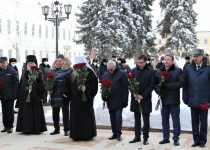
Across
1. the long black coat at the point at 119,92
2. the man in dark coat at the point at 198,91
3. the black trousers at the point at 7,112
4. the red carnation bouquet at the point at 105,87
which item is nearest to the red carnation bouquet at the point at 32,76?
the black trousers at the point at 7,112

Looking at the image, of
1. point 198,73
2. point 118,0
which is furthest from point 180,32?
point 198,73

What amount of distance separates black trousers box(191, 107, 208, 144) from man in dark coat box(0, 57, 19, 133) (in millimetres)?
4499

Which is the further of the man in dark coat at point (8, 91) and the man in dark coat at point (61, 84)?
the man in dark coat at point (8, 91)

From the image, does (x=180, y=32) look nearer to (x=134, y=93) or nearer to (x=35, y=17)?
(x=35, y=17)

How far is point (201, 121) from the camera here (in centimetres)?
759

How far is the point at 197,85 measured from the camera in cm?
744

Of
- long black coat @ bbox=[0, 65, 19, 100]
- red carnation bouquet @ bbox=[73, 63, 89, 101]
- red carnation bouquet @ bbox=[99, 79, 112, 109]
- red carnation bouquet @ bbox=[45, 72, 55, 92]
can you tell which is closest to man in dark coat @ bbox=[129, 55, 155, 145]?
red carnation bouquet @ bbox=[99, 79, 112, 109]

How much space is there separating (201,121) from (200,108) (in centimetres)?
29

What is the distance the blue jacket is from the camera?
7.41 metres

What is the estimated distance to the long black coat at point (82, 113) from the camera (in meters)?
8.31

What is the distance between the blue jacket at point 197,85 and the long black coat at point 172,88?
151mm

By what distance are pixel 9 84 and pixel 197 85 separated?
4.81 m

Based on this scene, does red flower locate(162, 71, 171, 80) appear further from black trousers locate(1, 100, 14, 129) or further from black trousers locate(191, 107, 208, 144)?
black trousers locate(1, 100, 14, 129)

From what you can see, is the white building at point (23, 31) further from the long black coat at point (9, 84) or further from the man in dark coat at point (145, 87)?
the man in dark coat at point (145, 87)
